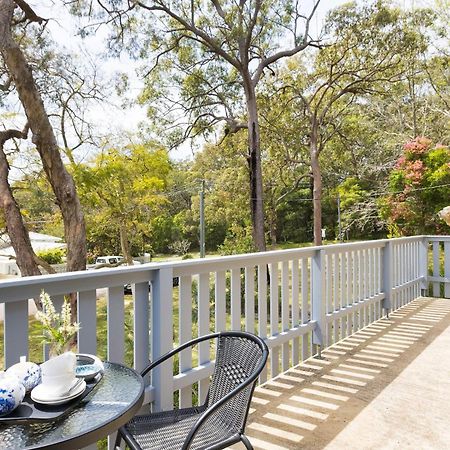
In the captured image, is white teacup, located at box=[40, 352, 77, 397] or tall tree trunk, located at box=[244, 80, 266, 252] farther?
tall tree trunk, located at box=[244, 80, 266, 252]

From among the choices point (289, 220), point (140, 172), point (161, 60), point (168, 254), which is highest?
point (161, 60)

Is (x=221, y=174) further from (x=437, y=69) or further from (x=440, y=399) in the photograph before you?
(x=440, y=399)

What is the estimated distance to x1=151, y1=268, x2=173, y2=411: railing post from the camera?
2.15 metres

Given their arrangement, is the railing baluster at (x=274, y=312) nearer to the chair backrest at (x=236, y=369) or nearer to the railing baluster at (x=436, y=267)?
the chair backrest at (x=236, y=369)

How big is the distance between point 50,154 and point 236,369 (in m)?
7.69

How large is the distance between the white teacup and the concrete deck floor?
1.37m

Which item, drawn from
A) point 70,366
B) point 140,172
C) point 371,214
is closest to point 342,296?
point 70,366

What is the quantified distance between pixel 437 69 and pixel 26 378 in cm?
1866

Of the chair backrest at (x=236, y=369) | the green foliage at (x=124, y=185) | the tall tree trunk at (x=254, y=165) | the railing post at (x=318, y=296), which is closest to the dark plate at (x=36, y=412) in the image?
the chair backrest at (x=236, y=369)

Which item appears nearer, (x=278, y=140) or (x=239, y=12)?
(x=239, y=12)

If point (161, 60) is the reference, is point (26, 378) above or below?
below

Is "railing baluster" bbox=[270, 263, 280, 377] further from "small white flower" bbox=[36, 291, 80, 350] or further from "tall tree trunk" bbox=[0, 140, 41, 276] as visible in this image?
"tall tree trunk" bbox=[0, 140, 41, 276]

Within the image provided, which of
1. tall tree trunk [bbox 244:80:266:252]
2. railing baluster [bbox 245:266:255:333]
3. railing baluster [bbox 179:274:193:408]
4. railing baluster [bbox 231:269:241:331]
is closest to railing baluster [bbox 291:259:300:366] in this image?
railing baluster [bbox 245:266:255:333]

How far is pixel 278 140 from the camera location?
16.9 meters
